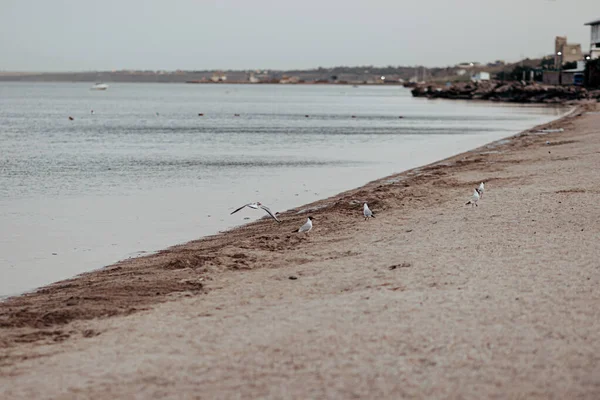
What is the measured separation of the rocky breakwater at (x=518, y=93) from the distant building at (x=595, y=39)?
6574mm

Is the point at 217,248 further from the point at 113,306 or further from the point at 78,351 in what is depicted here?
the point at 78,351

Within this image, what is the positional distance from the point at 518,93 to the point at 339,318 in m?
104

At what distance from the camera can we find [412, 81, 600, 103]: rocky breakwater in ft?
296

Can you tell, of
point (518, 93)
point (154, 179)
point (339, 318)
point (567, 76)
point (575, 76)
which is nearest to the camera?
point (339, 318)

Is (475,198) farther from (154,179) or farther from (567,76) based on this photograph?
(567,76)

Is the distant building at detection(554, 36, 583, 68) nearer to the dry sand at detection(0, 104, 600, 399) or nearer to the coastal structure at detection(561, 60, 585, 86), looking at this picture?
the coastal structure at detection(561, 60, 585, 86)

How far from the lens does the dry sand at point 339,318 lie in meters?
5.72

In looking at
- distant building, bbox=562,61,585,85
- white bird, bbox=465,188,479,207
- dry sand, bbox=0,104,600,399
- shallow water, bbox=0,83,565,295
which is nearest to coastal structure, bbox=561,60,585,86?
distant building, bbox=562,61,585,85

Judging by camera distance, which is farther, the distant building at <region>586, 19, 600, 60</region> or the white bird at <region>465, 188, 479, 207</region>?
the distant building at <region>586, 19, 600, 60</region>

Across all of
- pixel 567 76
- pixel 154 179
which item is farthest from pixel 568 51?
pixel 154 179

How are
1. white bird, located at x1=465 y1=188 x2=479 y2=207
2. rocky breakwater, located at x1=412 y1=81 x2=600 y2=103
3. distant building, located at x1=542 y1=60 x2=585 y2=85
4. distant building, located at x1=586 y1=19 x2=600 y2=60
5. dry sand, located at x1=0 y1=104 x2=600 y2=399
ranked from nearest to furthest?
1. dry sand, located at x1=0 y1=104 x2=600 y2=399
2. white bird, located at x1=465 y1=188 x2=479 y2=207
3. rocky breakwater, located at x1=412 y1=81 x2=600 y2=103
4. distant building, located at x1=586 y1=19 x2=600 y2=60
5. distant building, located at x1=542 y1=60 x2=585 y2=85

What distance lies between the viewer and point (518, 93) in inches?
4193

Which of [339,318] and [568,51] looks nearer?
[339,318]

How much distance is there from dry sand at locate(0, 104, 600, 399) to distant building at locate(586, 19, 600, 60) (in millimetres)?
93209
